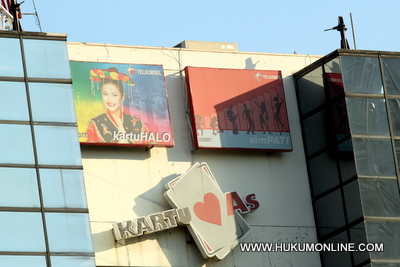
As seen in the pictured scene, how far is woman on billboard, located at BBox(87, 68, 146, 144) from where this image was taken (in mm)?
34219

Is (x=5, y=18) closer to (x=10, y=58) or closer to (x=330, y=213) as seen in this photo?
(x=10, y=58)

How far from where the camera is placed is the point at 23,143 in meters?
30.3

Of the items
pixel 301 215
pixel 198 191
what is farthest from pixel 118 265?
pixel 301 215

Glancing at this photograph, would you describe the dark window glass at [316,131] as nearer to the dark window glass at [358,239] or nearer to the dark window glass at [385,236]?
the dark window glass at [358,239]

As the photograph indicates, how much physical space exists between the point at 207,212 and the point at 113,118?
406 centimetres

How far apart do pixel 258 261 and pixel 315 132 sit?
190 inches

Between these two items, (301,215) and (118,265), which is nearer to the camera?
(118,265)

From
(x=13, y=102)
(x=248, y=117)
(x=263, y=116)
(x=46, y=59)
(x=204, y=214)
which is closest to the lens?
(x=13, y=102)

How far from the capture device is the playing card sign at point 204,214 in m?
34.0

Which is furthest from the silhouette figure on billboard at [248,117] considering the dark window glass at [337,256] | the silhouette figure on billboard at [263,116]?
the dark window glass at [337,256]

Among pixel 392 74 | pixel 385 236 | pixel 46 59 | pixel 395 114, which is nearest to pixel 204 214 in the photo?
pixel 385 236

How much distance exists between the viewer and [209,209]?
34.9 metres

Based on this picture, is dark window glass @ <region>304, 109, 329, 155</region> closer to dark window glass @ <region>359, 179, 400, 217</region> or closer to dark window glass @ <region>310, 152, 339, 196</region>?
dark window glass @ <region>310, 152, 339, 196</region>

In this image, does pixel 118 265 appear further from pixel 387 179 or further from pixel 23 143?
pixel 387 179
